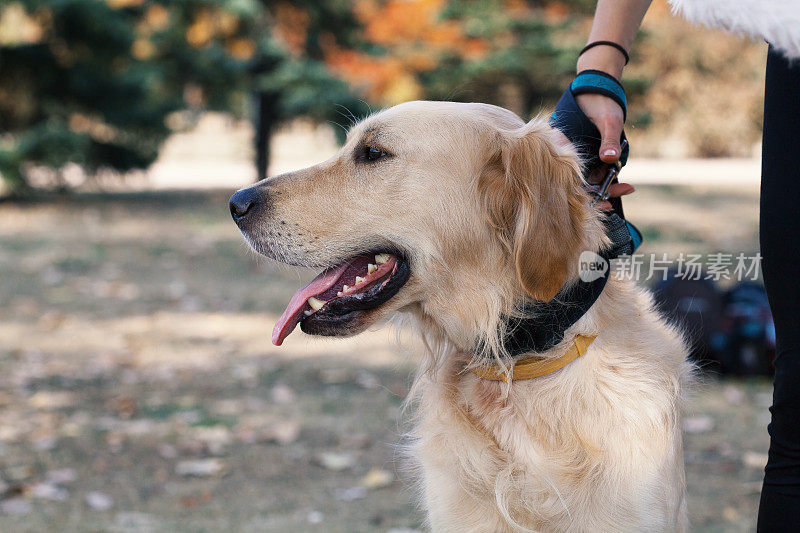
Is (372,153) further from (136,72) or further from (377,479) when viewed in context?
(136,72)

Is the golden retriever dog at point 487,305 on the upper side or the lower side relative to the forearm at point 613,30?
lower

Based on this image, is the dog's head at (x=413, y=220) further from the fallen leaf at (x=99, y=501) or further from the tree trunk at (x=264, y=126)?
the tree trunk at (x=264, y=126)

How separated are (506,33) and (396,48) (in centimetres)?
319

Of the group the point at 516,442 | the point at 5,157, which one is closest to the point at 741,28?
the point at 516,442

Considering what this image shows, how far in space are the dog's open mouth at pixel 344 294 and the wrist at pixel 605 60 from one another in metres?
0.85

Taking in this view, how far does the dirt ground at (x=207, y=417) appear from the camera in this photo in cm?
377

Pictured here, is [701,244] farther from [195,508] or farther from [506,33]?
[506,33]

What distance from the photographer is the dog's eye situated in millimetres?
2535

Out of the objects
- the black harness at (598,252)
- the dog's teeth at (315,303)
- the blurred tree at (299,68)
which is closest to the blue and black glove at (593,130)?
the black harness at (598,252)

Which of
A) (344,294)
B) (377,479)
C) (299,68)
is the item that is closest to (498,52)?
(299,68)

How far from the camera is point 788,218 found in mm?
1791

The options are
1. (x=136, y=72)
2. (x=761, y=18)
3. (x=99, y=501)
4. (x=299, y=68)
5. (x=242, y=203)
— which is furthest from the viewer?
(x=299, y=68)

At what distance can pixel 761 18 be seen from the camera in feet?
5.33

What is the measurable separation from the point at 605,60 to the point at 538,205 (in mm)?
612
